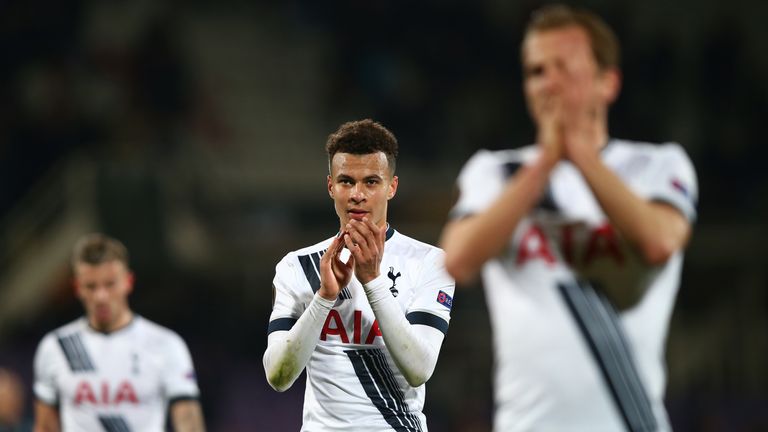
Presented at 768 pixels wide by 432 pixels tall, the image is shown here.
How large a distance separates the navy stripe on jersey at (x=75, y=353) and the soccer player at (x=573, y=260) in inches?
183

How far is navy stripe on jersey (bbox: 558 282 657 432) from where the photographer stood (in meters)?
3.26

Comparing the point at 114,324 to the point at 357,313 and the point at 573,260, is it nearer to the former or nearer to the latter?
the point at 357,313

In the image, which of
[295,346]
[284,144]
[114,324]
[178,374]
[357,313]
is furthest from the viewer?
[284,144]

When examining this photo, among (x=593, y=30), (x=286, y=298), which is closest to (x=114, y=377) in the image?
(x=286, y=298)

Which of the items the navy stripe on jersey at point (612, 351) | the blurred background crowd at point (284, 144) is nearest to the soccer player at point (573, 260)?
the navy stripe on jersey at point (612, 351)

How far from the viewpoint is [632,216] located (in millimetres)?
3082

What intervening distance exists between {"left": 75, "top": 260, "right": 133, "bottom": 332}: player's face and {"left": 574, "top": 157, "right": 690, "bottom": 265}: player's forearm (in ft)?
15.2

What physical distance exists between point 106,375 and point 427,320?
406 cm

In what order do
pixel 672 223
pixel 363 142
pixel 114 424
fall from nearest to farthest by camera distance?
1. pixel 672 223
2. pixel 363 142
3. pixel 114 424

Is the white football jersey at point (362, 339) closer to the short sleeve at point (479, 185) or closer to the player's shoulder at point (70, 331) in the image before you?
the short sleeve at point (479, 185)

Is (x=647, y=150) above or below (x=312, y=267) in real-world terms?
above

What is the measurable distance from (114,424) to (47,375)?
59 centimetres

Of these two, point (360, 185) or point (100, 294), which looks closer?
point (360, 185)

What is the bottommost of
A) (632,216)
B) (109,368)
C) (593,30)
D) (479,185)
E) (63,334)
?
(109,368)
